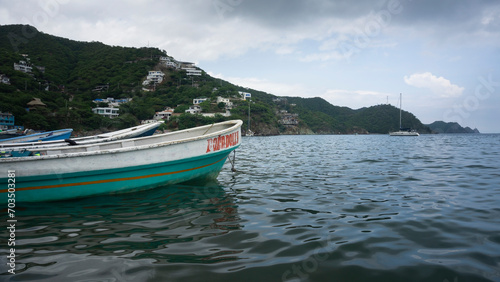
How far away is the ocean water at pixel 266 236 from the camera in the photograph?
2.65m

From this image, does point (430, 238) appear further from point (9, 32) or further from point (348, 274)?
point (9, 32)

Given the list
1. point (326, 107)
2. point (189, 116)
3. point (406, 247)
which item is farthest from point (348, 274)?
point (326, 107)

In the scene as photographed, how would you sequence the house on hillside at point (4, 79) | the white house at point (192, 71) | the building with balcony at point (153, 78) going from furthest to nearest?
the white house at point (192, 71)
the building with balcony at point (153, 78)
the house on hillside at point (4, 79)

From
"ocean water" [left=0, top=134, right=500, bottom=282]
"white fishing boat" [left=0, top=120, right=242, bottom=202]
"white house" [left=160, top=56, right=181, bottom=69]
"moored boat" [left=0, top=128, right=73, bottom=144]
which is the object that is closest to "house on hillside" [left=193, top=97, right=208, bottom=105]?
"white house" [left=160, top=56, right=181, bottom=69]

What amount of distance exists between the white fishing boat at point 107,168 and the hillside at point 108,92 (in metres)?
66.5

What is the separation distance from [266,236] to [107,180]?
A: 4.25 m

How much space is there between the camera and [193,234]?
147 inches

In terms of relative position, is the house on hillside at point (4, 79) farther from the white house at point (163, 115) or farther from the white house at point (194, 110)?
the white house at point (194, 110)

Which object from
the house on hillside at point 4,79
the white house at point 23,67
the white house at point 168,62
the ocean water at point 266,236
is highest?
the white house at point 168,62

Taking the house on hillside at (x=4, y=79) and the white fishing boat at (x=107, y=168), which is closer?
the white fishing boat at (x=107, y=168)

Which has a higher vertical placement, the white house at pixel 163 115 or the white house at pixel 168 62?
the white house at pixel 168 62

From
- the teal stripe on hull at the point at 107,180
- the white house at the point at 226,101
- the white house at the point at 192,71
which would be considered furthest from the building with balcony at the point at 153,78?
the teal stripe on hull at the point at 107,180

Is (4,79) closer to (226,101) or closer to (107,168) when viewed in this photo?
(226,101)

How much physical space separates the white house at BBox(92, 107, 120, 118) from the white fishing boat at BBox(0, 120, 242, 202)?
268 feet
